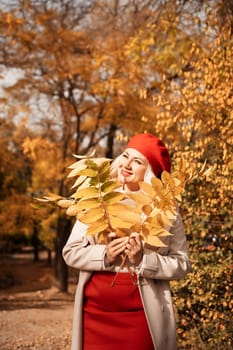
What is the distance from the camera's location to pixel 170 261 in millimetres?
2189

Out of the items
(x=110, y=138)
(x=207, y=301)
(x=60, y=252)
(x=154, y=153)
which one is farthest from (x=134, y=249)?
(x=60, y=252)

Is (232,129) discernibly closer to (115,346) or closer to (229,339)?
(229,339)

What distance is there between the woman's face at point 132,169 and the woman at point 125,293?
A: 1.06 ft

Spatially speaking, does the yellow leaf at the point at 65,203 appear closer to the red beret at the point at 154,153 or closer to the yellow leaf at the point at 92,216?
the yellow leaf at the point at 92,216

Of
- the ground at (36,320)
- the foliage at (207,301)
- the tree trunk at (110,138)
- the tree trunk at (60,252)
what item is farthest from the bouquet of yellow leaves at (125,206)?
the tree trunk at (60,252)

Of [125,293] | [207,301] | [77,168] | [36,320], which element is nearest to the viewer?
[77,168]

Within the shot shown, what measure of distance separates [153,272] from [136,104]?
798cm

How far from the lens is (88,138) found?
1265 cm

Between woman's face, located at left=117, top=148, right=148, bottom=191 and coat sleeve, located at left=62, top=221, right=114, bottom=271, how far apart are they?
0.34 m

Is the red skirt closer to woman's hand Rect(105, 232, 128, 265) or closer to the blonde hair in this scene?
woman's hand Rect(105, 232, 128, 265)

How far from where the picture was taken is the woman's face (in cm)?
236

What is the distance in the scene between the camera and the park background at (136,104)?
4105 millimetres

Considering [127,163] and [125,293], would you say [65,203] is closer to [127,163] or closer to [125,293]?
[127,163]

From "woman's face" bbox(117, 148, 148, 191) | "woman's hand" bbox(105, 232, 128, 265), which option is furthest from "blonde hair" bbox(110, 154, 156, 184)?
"woman's hand" bbox(105, 232, 128, 265)
